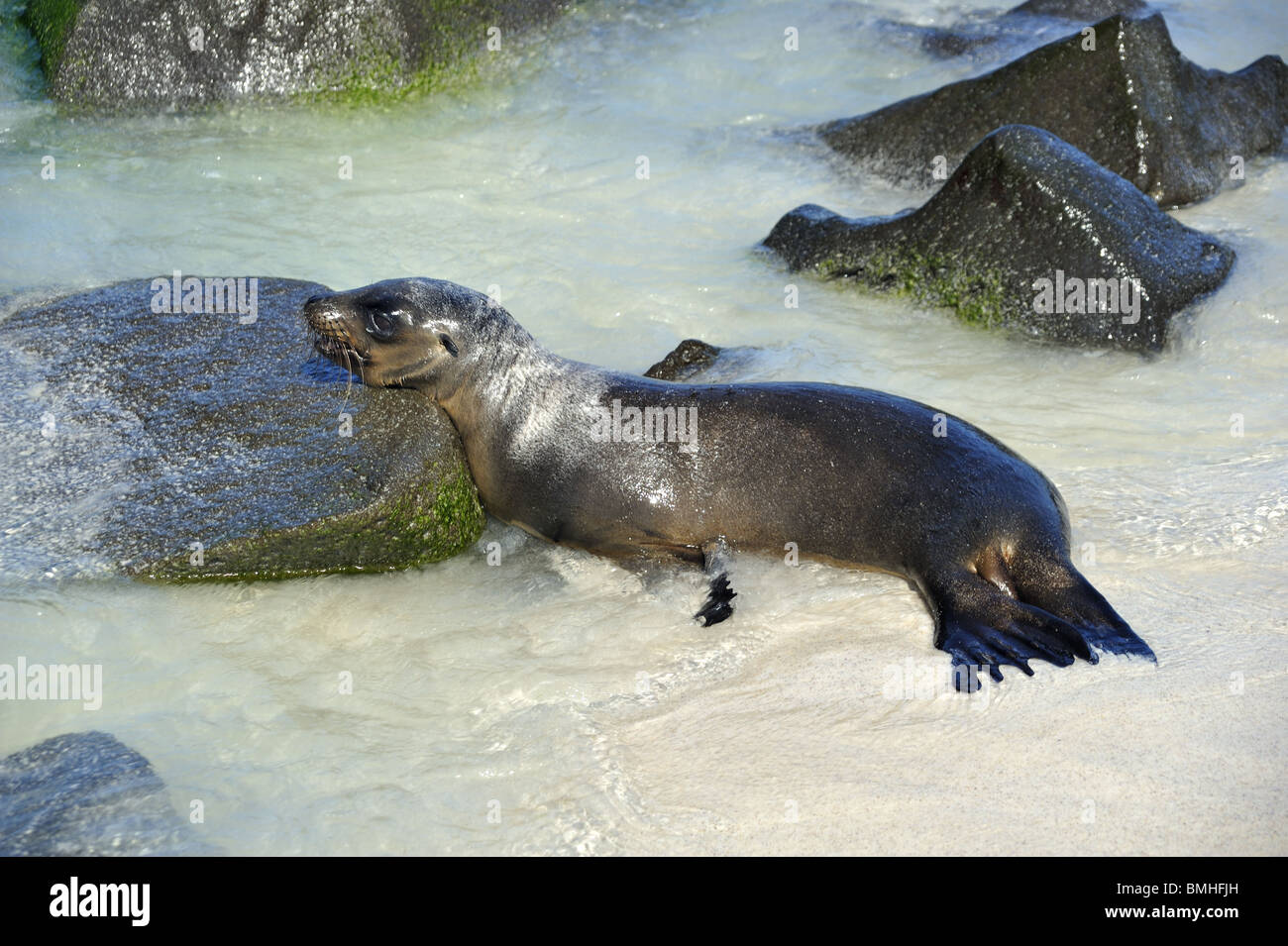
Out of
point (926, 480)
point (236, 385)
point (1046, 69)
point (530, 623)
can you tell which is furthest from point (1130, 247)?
point (236, 385)

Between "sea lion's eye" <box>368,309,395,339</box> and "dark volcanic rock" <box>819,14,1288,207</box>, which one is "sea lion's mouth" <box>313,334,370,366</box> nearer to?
"sea lion's eye" <box>368,309,395,339</box>

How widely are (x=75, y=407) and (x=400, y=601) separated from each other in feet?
5.99

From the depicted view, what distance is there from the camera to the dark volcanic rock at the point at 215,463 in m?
5.10

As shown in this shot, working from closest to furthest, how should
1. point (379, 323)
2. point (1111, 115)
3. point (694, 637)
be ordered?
point (694, 637) → point (379, 323) → point (1111, 115)

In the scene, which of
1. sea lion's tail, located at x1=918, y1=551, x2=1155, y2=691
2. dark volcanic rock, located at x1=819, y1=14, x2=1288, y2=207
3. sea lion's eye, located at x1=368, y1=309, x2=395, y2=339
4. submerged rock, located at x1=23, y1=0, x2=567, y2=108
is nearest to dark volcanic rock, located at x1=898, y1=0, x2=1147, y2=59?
dark volcanic rock, located at x1=819, y1=14, x2=1288, y2=207

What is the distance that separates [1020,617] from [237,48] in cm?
852

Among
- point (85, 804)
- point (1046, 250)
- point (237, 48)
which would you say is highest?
point (237, 48)

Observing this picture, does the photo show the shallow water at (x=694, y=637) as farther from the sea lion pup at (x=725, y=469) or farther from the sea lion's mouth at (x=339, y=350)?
the sea lion's mouth at (x=339, y=350)

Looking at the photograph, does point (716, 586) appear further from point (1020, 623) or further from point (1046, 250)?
point (1046, 250)

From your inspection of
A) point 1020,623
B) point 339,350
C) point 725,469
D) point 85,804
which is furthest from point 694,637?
point 85,804

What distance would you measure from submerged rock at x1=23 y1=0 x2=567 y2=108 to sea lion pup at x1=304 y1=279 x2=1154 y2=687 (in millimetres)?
5799

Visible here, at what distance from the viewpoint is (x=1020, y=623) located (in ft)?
15.3

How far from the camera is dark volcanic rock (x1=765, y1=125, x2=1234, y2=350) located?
7.48 metres

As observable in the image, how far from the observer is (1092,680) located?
4.34 metres
